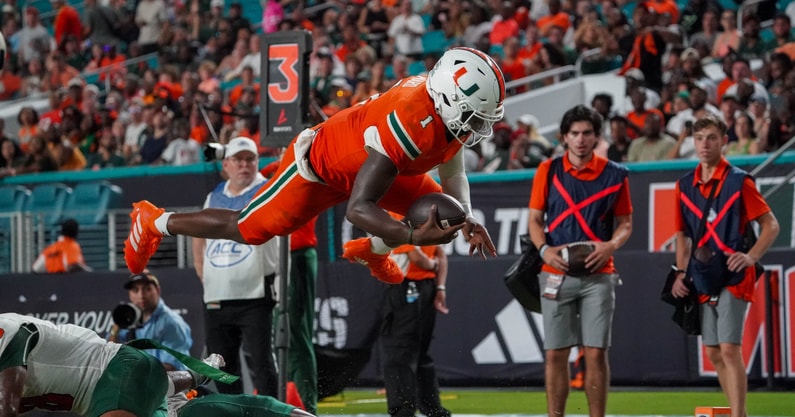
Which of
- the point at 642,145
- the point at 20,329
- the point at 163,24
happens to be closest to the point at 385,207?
the point at 20,329

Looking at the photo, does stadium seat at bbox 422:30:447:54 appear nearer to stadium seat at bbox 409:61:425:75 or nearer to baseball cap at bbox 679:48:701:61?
stadium seat at bbox 409:61:425:75

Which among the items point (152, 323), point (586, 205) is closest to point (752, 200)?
point (586, 205)

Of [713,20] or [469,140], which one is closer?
[469,140]

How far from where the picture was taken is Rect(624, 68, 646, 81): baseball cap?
14805mm

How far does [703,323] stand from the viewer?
8102 millimetres

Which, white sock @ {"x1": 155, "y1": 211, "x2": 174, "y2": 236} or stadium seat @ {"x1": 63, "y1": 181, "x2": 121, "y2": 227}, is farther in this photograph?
stadium seat @ {"x1": 63, "y1": 181, "x2": 121, "y2": 227}

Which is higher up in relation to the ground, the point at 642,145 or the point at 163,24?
the point at 163,24

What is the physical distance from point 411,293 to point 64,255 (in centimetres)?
526

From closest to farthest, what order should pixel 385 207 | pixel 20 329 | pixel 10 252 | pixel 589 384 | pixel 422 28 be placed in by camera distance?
pixel 20 329 → pixel 385 207 → pixel 589 384 → pixel 10 252 → pixel 422 28

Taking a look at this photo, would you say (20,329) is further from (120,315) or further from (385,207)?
(120,315)

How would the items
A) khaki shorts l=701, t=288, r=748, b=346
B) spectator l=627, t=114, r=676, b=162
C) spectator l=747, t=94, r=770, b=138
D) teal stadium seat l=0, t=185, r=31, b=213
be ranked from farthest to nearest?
teal stadium seat l=0, t=185, r=31, b=213 < spectator l=627, t=114, r=676, b=162 < spectator l=747, t=94, r=770, b=138 < khaki shorts l=701, t=288, r=748, b=346

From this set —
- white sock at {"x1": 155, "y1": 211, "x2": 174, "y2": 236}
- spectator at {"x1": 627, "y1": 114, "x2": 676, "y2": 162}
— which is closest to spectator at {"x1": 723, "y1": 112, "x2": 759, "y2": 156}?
spectator at {"x1": 627, "y1": 114, "x2": 676, "y2": 162}

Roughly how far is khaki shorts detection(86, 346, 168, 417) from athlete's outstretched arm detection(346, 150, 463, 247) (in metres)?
1.24

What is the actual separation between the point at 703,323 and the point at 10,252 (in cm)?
838
